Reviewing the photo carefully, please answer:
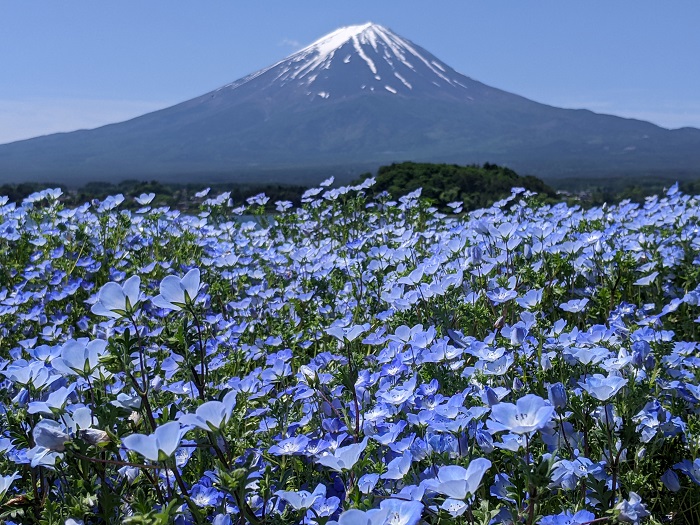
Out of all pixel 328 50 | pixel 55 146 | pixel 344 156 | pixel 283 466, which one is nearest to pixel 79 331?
pixel 283 466

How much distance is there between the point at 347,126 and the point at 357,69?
12.3 meters

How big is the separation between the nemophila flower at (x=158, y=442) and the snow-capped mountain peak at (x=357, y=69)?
13987 cm

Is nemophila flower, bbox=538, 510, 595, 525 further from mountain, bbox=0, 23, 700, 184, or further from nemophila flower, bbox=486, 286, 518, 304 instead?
mountain, bbox=0, 23, 700, 184

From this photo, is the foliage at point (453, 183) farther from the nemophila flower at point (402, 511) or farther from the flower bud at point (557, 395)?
the nemophila flower at point (402, 511)

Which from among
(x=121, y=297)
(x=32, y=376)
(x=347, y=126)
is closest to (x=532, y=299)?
(x=121, y=297)

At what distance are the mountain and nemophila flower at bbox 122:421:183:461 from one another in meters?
128

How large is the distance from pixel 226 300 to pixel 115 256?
1136mm

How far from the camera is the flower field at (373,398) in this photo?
4.85 ft

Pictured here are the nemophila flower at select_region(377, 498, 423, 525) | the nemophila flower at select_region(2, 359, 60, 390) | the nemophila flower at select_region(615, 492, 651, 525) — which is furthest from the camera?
the nemophila flower at select_region(2, 359, 60, 390)

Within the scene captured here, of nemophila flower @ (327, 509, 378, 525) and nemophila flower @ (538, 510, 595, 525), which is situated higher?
nemophila flower @ (327, 509, 378, 525)

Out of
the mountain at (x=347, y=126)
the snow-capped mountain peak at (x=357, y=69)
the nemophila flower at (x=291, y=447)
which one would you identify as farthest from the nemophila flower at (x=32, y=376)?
the snow-capped mountain peak at (x=357, y=69)

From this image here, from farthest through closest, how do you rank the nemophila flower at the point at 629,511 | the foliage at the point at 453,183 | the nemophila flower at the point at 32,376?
the foliage at the point at 453,183, the nemophila flower at the point at 32,376, the nemophila flower at the point at 629,511

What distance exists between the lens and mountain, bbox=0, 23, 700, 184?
137m

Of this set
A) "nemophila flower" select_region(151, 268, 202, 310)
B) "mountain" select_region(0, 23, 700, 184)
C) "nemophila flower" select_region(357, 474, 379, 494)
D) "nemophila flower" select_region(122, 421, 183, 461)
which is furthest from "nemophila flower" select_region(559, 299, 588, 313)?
"mountain" select_region(0, 23, 700, 184)
